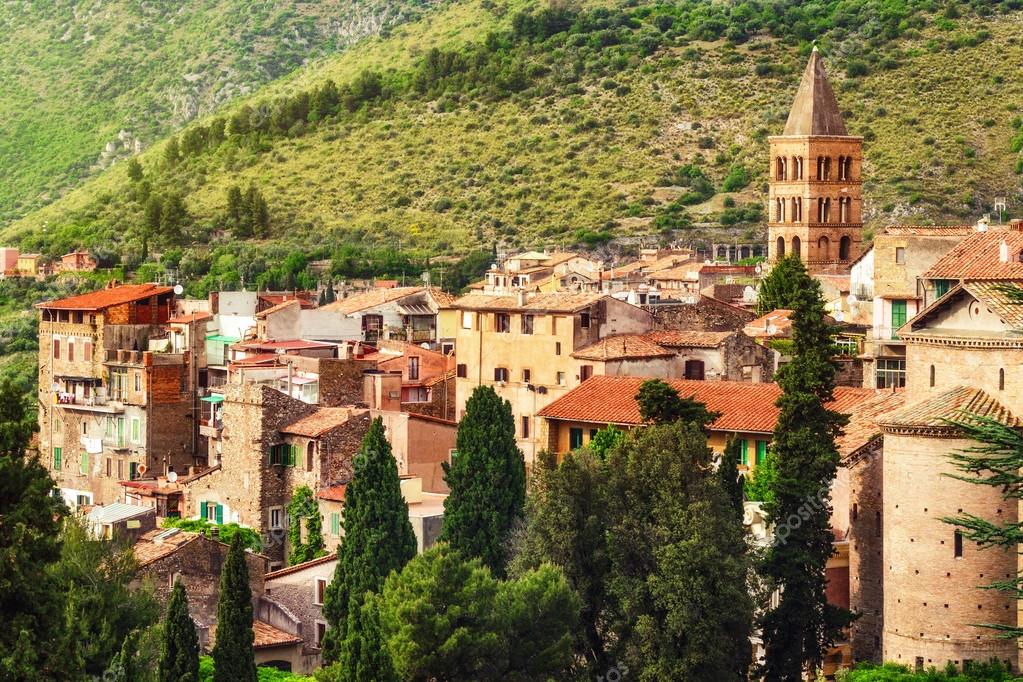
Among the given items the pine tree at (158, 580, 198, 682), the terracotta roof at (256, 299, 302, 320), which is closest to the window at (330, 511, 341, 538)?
the pine tree at (158, 580, 198, 682)

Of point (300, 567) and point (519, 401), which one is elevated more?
point (519, 401)

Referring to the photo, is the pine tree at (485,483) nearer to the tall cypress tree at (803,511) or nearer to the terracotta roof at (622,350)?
the terracotta roof at (622,350)

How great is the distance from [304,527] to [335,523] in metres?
1.03

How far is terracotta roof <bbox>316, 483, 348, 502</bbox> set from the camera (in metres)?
49.6

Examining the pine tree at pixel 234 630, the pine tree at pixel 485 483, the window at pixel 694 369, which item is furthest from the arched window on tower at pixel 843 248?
the pine tree at pixel 234 630

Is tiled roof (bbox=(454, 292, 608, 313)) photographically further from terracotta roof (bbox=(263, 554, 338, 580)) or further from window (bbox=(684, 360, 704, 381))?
terracotta roof (bbox=(263, 554, 338, 580))

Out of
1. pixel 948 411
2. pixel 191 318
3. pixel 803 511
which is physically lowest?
pixel 803 511

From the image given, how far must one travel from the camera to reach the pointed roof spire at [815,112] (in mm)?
83375

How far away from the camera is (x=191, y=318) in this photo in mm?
62000

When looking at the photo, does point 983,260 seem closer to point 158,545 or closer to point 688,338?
point 688,338

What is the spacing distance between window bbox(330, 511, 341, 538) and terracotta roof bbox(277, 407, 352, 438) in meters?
1.75

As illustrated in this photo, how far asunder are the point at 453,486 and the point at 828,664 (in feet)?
27.1

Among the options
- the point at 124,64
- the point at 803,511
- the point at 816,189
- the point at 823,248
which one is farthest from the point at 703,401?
the point at 124,64

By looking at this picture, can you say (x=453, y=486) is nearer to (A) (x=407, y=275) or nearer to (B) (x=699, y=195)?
(A) (x=407, y=275)
